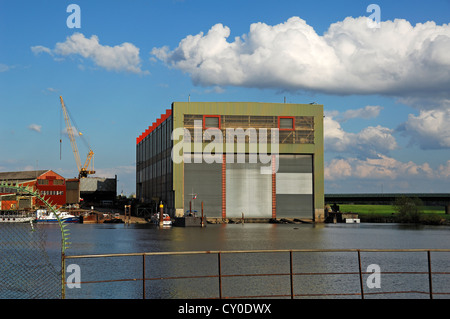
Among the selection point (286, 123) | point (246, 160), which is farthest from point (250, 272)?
point (286, 123)

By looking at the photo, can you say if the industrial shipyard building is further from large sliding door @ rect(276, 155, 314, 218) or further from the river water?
the river water

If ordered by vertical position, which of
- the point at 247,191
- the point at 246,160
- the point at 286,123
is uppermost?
the point at 286,123

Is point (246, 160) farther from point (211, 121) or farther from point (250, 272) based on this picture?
point (250, 272)

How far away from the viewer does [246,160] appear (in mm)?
137875

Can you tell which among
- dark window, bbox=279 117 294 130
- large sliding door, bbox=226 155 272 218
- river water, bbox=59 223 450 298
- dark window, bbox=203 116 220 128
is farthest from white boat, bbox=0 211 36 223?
river water, bbox=59 223 450 298

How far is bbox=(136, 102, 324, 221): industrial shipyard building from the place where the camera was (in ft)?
448

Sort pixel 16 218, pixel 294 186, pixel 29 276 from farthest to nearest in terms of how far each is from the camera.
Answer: pixel 16 218
pixel 294 186
pixel 29 276

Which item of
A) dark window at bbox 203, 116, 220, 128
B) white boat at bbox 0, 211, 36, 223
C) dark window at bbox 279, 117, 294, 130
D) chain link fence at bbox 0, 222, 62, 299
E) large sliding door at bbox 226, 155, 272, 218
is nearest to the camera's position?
chain link fence at bbox 0, 222, 62, 299
